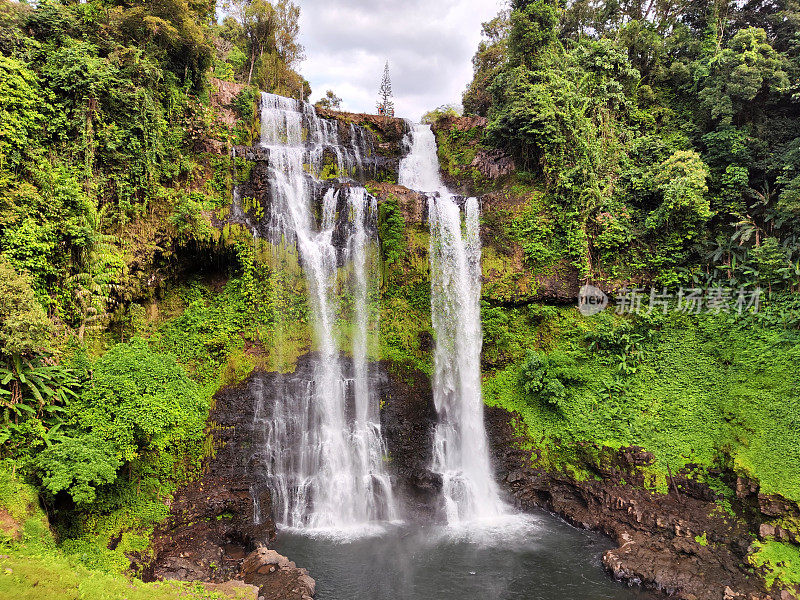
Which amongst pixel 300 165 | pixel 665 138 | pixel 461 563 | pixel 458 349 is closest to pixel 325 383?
pixel 458 349

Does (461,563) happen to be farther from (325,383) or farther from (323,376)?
(323,376)

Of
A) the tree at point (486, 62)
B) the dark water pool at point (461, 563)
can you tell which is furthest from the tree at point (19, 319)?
the tree at point (486, 62)

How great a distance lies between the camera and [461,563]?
10.0 metres

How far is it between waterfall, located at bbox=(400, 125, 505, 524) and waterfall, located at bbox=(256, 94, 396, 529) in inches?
90.2

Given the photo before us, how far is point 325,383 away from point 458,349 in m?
4.97

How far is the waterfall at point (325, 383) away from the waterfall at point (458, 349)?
2291 mm

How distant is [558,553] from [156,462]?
1061cm

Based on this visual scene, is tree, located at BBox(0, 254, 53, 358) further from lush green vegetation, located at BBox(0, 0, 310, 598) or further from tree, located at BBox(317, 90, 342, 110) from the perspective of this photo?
tree, located at BBox(317, 90, 342, 110)

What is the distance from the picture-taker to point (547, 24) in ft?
57.0

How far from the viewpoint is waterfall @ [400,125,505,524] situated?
13578mm

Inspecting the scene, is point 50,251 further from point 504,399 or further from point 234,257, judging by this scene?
point 504,399

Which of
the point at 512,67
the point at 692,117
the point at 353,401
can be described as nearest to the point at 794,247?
the point at 692,117
